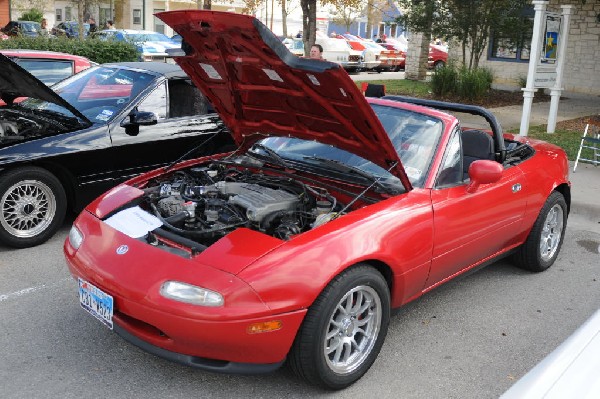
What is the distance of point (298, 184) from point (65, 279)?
81.6 inches

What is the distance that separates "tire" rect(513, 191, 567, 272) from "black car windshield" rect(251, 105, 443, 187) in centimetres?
149

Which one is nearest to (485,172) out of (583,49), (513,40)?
(513,40)

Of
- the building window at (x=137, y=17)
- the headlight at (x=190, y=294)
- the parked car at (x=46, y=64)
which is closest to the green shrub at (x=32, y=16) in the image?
the building window at (x=137, y=17)

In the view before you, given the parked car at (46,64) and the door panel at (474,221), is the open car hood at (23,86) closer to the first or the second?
the parked car at (46,64)

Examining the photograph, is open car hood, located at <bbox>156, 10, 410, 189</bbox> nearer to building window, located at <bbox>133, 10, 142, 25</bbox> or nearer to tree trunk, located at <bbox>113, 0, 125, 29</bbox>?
tree trunk, located at <bbox>113, 0, 125, 29</bbox>

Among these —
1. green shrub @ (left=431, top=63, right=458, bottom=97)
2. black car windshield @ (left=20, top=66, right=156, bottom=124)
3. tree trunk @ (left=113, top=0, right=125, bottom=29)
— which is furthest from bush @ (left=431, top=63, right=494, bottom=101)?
tree trunk @ (left=113, top=0, right=125, bottom=29)

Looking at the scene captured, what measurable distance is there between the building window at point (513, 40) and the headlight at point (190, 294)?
16315mm

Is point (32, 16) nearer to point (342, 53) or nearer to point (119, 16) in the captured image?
point (119, 16)

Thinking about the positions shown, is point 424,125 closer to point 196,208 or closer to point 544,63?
point 196,208

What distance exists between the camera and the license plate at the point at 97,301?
3.28 meters

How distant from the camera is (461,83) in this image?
1678 cm

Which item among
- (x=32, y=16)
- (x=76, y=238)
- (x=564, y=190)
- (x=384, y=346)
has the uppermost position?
(x=32, y=16)

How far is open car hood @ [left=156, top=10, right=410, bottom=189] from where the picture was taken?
3.46m

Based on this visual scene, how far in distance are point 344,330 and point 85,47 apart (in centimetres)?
1236
